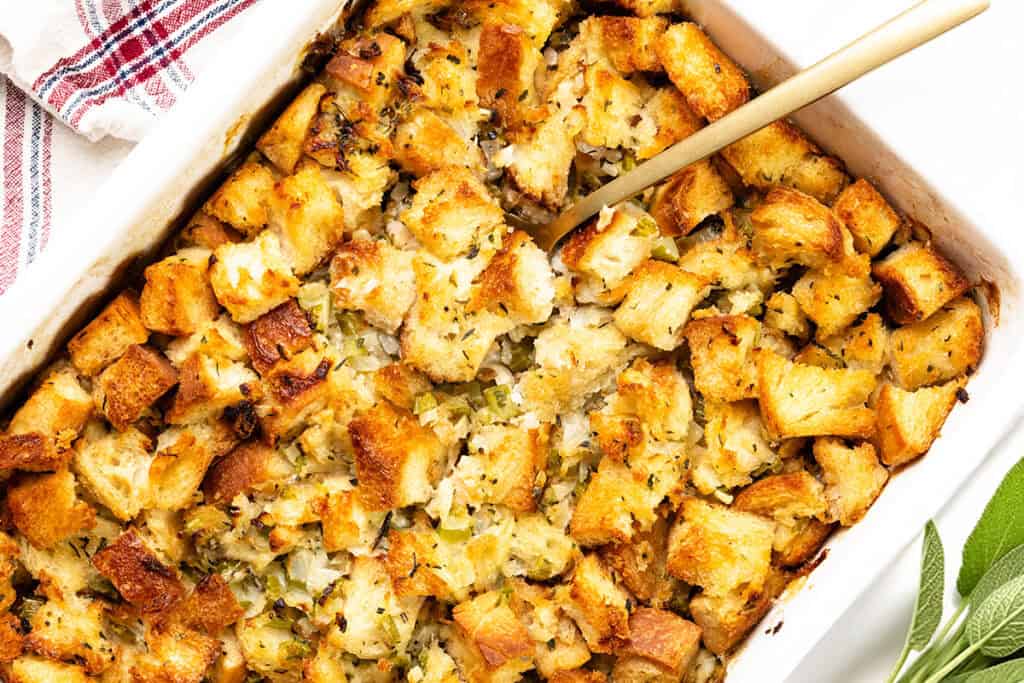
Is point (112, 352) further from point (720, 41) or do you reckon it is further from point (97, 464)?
point (720, 41)

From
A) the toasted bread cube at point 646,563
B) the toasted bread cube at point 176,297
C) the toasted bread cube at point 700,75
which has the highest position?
the toasted bread cube at point 700,75

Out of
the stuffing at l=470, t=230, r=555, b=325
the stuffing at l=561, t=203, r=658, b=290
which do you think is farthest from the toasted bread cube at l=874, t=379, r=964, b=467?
the stuffing at l=470, t=230, r=555, b=325

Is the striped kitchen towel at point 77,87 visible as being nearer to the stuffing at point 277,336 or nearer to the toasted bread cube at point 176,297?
the toasted bread cube at point 176,297

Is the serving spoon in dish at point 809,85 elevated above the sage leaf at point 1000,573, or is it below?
above

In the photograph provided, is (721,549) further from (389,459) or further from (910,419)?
(389,459)

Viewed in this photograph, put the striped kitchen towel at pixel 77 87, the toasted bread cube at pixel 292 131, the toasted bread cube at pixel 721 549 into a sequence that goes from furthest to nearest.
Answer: the striped kitchen towel at pixel 77 87 → the toasted bread cube at pixel 292 131 → the toasted bread cube at pixel 721 549

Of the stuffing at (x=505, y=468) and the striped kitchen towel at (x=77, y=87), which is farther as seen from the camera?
the striped kitchen towel at (x=77, y=87)

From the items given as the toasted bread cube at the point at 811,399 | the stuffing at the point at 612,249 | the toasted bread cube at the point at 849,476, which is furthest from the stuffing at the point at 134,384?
the toasted bread cube at the point at 849,476
